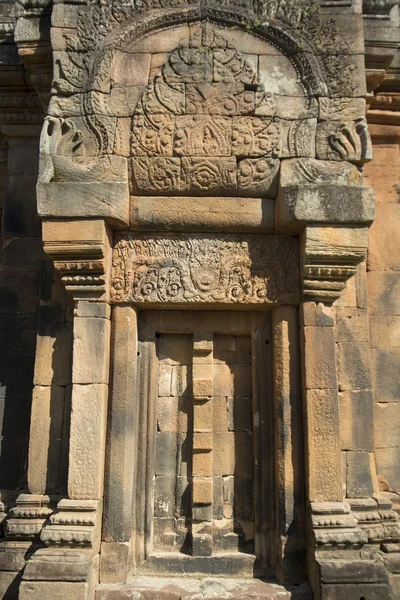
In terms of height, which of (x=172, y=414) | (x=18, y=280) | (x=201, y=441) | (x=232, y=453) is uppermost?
(x=18, y=280)

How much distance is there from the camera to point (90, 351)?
4895mm

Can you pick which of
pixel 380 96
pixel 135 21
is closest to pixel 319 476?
pixel 380 96

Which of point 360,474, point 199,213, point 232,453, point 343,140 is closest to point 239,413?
point 232,453

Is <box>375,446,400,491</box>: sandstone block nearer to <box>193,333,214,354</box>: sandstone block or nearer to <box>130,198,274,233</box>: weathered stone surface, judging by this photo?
<box>193,333,214,354</box>: sandstone block

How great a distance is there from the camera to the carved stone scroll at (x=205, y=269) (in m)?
5.07

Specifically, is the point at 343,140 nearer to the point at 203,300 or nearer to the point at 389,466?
the point at 203,300

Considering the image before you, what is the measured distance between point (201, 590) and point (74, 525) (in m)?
1.25

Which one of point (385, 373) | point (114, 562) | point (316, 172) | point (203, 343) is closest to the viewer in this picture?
point (114, 562)

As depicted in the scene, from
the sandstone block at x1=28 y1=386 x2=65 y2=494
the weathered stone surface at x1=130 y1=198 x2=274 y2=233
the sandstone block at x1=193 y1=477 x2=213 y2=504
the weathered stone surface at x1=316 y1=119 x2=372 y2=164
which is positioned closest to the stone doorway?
the sandstone block at x1=193 y1=477 x2=213 y2=504

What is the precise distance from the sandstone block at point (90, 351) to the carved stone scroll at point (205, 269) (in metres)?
0.37

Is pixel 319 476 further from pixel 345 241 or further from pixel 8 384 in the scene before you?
pixel 8 384

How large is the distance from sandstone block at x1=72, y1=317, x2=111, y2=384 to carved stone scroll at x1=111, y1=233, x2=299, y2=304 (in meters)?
0.37

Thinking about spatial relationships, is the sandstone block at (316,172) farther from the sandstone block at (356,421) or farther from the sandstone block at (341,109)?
the sandstone block at (356,421)

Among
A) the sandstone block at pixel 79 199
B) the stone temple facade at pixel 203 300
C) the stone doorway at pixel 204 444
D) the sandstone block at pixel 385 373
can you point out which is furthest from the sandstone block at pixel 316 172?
the sandstone block at pixel 385 373
